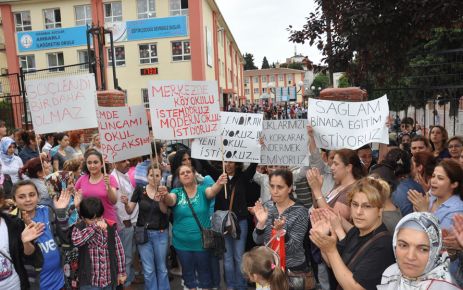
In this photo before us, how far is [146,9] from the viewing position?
97.5ft

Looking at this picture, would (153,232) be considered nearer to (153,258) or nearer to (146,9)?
(153,258)

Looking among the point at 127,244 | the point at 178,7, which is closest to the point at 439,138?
the point at 127,244

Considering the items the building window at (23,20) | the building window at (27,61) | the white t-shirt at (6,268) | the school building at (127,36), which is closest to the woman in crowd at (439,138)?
the white t-shirt at (6,268)

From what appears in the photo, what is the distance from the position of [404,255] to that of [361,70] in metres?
5.02

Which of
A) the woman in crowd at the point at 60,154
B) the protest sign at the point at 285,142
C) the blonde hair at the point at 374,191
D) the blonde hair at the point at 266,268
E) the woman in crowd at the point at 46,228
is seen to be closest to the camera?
the blonde hair at the point at 374,191

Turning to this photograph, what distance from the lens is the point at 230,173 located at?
16.9 ft

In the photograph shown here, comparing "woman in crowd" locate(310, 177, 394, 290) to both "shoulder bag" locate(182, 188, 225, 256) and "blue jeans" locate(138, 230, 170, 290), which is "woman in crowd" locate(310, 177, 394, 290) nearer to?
"shoulder bag" locate(182, 188, 225, 256)

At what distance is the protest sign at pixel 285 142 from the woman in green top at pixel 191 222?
0.93 metres

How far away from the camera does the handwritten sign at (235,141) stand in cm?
497

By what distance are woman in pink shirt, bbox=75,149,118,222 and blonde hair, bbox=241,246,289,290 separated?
2269 mm

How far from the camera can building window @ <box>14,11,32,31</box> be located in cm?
3167

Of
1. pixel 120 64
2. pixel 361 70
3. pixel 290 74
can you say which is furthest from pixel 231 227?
pixel 290 74

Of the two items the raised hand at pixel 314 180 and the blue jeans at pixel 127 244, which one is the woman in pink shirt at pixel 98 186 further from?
the raised hand at pixel 314 180

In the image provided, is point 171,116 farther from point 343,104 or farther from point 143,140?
point 343,104
